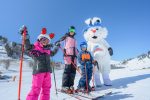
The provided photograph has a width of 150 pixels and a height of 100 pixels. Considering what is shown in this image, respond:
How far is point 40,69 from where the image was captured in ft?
17.4

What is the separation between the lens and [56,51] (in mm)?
6039

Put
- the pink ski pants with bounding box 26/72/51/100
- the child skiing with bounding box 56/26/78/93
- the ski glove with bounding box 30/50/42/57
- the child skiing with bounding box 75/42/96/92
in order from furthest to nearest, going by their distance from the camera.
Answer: the child skiing with bounding box 56/26/78/93 < the child skiing with bounding box 75/42/96/92 < the ski glove with bounding box 30/50/42/57 < the pink ski pants with bounding box 26/72/51/100

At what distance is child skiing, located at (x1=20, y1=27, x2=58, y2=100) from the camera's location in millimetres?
5176

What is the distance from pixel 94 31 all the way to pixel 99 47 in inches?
24.5

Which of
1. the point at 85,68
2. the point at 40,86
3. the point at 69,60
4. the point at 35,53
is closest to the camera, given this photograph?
the point at 40,86

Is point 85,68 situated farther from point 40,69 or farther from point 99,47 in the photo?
point 40,69

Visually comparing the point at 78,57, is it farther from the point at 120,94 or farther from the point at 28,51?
the point at 28,51

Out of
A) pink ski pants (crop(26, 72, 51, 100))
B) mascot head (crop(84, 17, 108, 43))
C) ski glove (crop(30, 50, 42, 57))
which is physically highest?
mascot head (crop(84, 17, 108, 43))

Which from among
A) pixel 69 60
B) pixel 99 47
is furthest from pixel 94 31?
pixel 69 60

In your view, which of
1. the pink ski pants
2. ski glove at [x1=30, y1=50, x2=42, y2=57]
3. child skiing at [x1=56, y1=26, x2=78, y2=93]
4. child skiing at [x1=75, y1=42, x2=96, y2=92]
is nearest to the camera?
the pink ski pants

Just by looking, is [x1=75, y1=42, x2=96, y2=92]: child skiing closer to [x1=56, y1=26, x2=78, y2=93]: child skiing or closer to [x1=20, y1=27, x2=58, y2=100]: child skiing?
[x1=56, y1=26, x2=78, y2=93]: child skiing

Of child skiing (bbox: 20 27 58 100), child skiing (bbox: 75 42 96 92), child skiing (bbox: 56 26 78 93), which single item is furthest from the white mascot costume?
child skiing (bbox: 20 27 58 100)

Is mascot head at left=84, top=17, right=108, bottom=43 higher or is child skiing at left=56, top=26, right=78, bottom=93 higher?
mascot head at left=84, top=17, right=108, bottom=43

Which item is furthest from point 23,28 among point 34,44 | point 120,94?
point 120,94
